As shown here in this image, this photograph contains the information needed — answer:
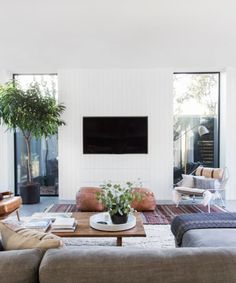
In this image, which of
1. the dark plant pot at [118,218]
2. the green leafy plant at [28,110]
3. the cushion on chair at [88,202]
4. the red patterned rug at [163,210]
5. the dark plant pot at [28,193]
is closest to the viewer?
the dark plant pot at [118,218]

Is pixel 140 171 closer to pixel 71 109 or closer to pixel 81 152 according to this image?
pixel 81 152

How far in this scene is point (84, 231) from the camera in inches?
112

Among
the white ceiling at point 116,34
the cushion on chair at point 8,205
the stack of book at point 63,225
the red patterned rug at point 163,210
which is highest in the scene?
the white ceiling at point 116,34

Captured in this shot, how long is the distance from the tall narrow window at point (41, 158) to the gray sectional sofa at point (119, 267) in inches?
204

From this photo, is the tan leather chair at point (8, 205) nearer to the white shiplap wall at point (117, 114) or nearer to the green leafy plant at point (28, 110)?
the green leafy plant at point (28, 110)

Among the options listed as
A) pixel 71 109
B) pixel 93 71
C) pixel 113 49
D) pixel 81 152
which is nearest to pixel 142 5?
pixel 113 49

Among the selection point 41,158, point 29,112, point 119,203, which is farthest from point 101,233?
point 41,158

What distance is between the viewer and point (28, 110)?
17.5 feet

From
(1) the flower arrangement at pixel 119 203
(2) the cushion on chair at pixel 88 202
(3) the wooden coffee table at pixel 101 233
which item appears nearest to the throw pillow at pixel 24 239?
(3) the wooden coffee table at pixel 101 233

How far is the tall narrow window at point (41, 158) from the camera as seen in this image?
6.27 m

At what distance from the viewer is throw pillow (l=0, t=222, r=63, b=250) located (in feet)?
4.45

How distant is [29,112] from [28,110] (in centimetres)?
5

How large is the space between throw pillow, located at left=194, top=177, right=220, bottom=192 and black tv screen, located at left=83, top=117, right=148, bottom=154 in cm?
121

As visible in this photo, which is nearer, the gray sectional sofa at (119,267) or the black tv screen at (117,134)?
the gray sectional sofa at (119,267)
